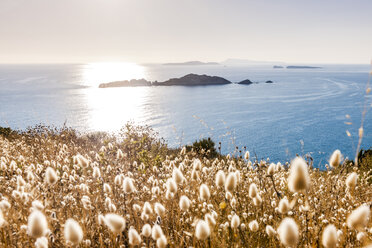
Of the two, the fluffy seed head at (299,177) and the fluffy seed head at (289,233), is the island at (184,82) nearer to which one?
the fluffy seed head at (299,177)

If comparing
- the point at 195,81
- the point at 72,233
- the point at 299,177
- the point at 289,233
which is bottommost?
the point at 72,233

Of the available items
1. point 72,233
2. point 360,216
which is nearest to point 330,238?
point 360,216

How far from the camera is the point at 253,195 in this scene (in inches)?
92.4

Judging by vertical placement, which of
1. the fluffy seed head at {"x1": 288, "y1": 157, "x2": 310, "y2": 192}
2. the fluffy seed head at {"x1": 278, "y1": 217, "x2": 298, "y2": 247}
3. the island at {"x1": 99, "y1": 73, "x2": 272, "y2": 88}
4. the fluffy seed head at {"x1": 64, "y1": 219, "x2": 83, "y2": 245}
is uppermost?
the island at {"x1": 99, "y1": 73, "x2": 272, "y2": 88}

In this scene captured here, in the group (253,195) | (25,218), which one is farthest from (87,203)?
(253,195)

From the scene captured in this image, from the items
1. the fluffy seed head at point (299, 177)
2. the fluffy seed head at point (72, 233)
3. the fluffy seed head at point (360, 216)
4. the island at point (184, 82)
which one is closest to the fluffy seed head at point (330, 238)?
the fluffy seed head at point (360, 216)

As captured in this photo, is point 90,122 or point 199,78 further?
point 199,78

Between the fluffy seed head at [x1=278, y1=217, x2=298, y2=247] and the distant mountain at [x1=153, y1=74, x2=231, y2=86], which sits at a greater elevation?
the distant mountain at [x1=153, y1=74, x2=231, y2=86]

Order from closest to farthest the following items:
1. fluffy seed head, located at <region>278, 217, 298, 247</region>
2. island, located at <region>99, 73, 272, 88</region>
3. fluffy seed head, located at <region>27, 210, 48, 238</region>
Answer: fluffy seed head, located at <region>278, 217, 298, 247</region> < fluffy seed head, located at <region>27, 210, 48, 238</region> < island, located at <region>99, 73, 272, 88</region>

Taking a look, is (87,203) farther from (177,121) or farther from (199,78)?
(199,78)

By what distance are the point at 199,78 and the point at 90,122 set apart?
7551 centimetres

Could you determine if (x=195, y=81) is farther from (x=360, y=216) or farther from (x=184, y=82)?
(x=360, y=216)

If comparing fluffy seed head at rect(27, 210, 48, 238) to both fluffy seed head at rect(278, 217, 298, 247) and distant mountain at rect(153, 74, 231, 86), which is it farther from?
distant mountain at rect(153, 74, 231, 86)

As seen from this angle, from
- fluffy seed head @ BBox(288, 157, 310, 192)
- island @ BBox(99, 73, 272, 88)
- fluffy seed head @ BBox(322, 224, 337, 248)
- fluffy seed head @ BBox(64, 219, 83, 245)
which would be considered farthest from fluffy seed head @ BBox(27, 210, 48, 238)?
Answer: island @ BBox(99, 73, 272, 88)
